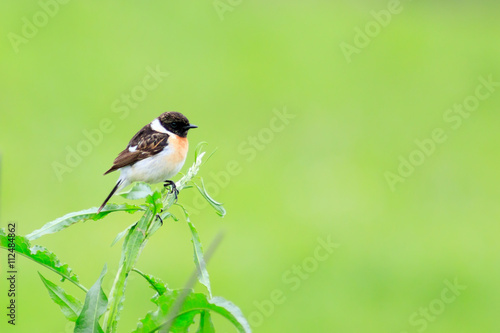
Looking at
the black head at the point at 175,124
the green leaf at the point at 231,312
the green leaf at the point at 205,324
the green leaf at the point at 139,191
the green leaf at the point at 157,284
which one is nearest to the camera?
the green leaf at the point at 231,312

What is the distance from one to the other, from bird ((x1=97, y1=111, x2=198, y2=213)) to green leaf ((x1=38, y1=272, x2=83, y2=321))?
268 centimetres

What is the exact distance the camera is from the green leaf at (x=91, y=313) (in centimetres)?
246

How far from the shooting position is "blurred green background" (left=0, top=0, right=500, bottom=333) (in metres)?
14.2

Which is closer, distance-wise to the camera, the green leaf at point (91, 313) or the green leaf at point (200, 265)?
the green leaf at point (91, 313)

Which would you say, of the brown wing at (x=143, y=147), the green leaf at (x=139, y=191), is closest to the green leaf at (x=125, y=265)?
the green leaf at (x=139, y=191)

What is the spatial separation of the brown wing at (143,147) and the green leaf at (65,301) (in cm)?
280

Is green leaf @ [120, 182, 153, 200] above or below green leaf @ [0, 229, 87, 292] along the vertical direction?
above

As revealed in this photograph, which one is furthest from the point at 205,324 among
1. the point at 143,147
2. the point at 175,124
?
the point at 175,124

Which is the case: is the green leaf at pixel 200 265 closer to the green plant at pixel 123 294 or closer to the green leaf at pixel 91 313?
the green plant at pixel 123 294

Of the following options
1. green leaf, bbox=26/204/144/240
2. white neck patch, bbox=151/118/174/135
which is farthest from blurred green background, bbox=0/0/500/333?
green leaf, bbox=26/204/144/240

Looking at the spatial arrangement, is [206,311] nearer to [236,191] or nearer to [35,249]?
[35,249]

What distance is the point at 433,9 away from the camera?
29594 millimetres

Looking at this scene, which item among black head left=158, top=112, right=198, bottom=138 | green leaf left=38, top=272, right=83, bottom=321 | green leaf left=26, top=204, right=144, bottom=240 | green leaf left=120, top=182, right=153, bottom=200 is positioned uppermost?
black head left=158, top=112, right=198, bottom=138

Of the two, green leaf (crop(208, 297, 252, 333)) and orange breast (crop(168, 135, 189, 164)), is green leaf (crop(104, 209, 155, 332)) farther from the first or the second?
orange breast (crop(168, 135, 189, 164))
